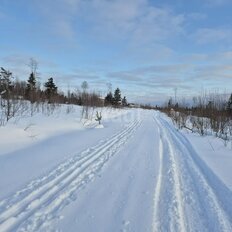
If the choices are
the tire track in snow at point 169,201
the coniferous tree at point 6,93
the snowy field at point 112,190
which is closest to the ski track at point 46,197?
the snowy field at point 112,190

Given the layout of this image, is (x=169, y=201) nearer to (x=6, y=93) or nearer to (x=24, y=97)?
(x=6, y=93)

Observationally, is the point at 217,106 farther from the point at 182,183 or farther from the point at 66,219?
the point at 66,219

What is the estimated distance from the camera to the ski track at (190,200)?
453cm

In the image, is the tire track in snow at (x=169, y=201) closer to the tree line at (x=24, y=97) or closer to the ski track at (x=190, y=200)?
the ski track at (x=190, y=200)

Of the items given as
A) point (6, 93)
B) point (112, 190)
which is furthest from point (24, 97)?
point (112, 190)

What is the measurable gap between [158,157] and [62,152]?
10.7 ft

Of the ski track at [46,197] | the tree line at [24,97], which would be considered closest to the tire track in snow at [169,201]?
the ski track at [46,197]

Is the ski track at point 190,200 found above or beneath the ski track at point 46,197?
above

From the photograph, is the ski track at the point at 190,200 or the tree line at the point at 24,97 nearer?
the ski track at the point at 190,200

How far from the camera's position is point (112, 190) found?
20.3 ft

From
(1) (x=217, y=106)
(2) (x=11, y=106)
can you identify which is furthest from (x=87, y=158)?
(1) (x=217, y=106)

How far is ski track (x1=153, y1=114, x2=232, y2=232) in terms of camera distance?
4.53 meters

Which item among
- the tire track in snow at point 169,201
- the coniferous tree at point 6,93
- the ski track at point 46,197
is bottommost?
the ski track at point 46,197

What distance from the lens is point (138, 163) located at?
8945 mm
